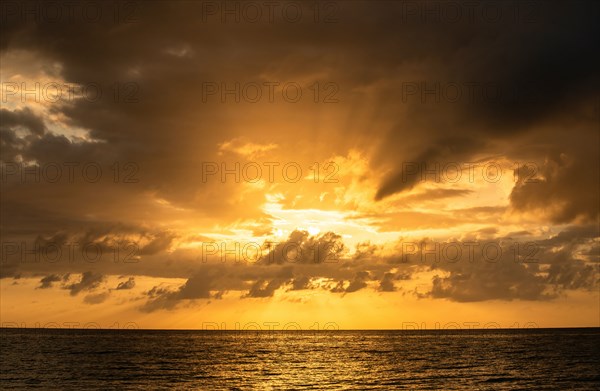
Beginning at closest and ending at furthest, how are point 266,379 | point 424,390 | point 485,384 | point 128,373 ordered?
point 424,390 → point 485,384 → point 266,379 → point 128,373

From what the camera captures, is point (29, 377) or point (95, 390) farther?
point (29, 377)

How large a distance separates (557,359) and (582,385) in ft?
159

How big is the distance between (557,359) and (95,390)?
91.8 meters

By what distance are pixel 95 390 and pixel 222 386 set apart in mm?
16216

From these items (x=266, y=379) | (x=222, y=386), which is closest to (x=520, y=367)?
(x=266, y=379)

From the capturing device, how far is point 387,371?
9312cm

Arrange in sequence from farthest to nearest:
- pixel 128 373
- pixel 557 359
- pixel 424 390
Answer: pixel 557 359
pixel 128 373
pixel 424 390

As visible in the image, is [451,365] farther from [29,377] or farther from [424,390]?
Answer: [29,377]

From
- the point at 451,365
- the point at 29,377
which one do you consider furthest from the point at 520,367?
the point at 29,377

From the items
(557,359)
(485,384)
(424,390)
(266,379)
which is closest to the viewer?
(424,390)

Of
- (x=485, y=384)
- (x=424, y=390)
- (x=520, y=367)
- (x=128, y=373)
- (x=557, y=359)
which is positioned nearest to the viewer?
(x=424, y=390)

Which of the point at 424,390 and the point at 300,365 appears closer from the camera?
the point at 424,390

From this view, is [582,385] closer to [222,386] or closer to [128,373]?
[222,386]

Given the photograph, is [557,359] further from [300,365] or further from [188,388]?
[188,388]
